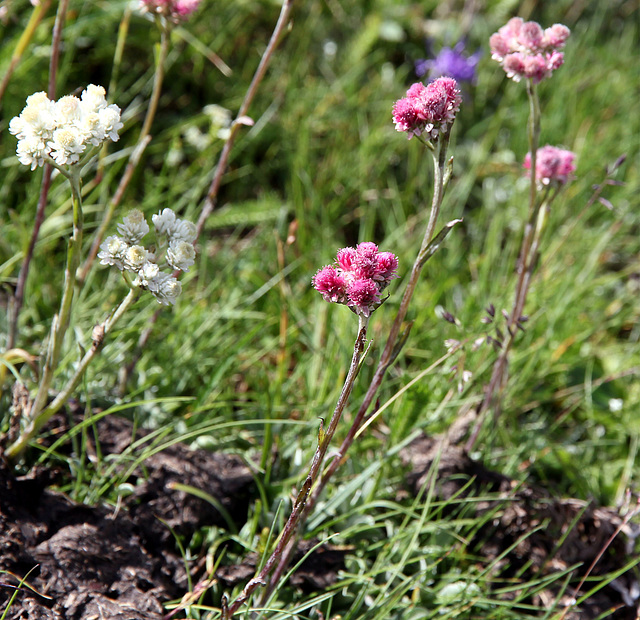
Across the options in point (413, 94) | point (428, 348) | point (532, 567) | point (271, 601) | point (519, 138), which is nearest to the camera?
point (413, 94)

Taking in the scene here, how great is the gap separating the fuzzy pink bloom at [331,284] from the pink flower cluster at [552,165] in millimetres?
858

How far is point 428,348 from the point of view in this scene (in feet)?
8.00

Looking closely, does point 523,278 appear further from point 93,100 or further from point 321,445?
point 93,100

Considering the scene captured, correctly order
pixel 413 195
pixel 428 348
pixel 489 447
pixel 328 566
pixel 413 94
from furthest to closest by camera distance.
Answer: pixel 413 195 → pixel 428 348 → pixel 489 447 → pixel 328 566 → pixel 413 94

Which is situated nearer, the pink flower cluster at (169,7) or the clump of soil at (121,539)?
the clump of soil at (121,539)

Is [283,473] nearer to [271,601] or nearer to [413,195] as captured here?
[271,601]

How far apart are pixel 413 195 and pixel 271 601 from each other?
81.2 inches

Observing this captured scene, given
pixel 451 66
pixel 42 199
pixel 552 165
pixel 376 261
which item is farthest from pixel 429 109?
pixel 451 66

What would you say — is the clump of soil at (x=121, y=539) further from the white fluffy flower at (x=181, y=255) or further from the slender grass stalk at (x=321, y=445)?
the white fluffy flower at (x=181, y=255)

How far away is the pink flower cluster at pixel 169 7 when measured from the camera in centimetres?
168

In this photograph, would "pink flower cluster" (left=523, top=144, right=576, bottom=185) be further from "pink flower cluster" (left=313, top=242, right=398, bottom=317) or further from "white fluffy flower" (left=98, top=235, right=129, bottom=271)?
"white fluffy flower" (left=98, top=235, right=129, bottom=271)

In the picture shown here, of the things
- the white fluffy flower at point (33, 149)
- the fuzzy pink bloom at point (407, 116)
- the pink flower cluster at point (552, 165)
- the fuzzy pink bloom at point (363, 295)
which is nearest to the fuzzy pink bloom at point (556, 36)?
the pink flower cluster at point (552, 165)

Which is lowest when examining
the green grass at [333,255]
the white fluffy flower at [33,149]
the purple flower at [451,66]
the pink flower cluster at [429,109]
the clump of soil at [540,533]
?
the clump of soil at [540,533]

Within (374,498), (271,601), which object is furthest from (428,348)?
(271,601)
